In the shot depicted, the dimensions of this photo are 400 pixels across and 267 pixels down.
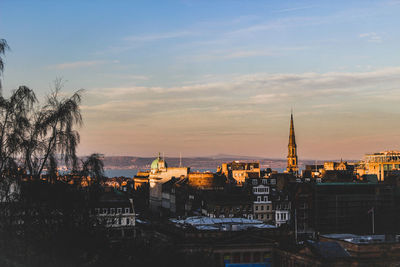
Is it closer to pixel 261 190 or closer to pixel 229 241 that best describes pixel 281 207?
pixel 261 190

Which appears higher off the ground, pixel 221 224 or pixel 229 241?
pixel 221 224

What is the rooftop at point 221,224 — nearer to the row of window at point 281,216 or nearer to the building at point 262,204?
the building at point 262,204

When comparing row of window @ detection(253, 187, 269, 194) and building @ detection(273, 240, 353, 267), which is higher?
row of window @ detection(253, 187, 269, 194)

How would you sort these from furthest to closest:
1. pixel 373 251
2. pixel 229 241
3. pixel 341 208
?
pixel 341 208
pixel 229 241
pixel 373 251

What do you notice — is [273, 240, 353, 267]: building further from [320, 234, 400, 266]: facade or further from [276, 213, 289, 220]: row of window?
[276, 213, 289, 220]: row of window

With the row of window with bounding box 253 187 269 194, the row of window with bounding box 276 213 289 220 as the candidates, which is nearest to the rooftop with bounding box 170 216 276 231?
the row of window with bounding box 253 187 269 194

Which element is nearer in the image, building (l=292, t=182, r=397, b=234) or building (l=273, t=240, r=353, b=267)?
building (l=273, t=240, r=353, b=267)

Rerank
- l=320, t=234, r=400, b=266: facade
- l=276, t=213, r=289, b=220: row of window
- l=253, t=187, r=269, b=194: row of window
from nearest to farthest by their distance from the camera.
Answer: l=320, t=234, r=400, b=266: facade, l=276, t=213, r=289, b=220: row of window, l=253, t=187, r=269, b=194: row of window

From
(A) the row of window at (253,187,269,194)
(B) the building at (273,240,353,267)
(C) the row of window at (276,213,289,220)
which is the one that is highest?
(A) the row of window at (253,187,269,194)

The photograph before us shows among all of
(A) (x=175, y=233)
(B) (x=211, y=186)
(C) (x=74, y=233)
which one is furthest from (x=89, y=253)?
(B) (x=211, y=186)

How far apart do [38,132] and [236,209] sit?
9653 cm

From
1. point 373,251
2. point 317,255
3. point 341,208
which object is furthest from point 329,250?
point 341,208

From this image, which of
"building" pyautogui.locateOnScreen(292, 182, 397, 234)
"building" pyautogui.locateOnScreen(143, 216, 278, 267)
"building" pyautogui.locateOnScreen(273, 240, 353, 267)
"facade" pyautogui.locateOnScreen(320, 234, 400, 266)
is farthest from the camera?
"building" pyautogui.locateOnScreen(292, 182, 397, 234)

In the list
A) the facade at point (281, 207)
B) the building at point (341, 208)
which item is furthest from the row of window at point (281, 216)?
the building at point (341, 208)
